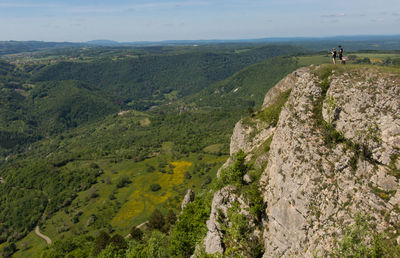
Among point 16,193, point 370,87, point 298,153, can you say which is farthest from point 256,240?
point 16,193

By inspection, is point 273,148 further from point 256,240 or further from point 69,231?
point 69,231

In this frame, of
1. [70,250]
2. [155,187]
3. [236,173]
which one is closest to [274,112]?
[236,173]

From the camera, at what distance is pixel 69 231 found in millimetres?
128000

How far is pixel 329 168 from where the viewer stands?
30328 mm

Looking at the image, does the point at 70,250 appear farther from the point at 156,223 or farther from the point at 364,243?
the point at 364,243

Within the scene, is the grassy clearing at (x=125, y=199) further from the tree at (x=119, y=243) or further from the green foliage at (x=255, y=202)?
the green foliage at (x=255, y=202)

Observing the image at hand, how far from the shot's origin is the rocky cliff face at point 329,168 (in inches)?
1080

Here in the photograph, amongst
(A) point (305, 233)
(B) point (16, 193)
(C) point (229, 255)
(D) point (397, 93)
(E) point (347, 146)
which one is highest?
(D) point (397, 93)

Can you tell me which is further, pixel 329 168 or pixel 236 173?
pixel 236 173

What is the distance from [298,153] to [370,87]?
41.2 ft

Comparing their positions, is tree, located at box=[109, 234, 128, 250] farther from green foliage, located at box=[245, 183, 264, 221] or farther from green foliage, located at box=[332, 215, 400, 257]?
green foliage, located at box=[332, 215, 400, 257]

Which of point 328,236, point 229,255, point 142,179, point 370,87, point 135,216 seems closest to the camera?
point 328,236

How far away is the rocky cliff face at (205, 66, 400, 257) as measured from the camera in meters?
27.4

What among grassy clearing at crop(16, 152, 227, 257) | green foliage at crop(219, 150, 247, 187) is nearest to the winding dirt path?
grassy clearing at crop(16, 152, 227, 257)
